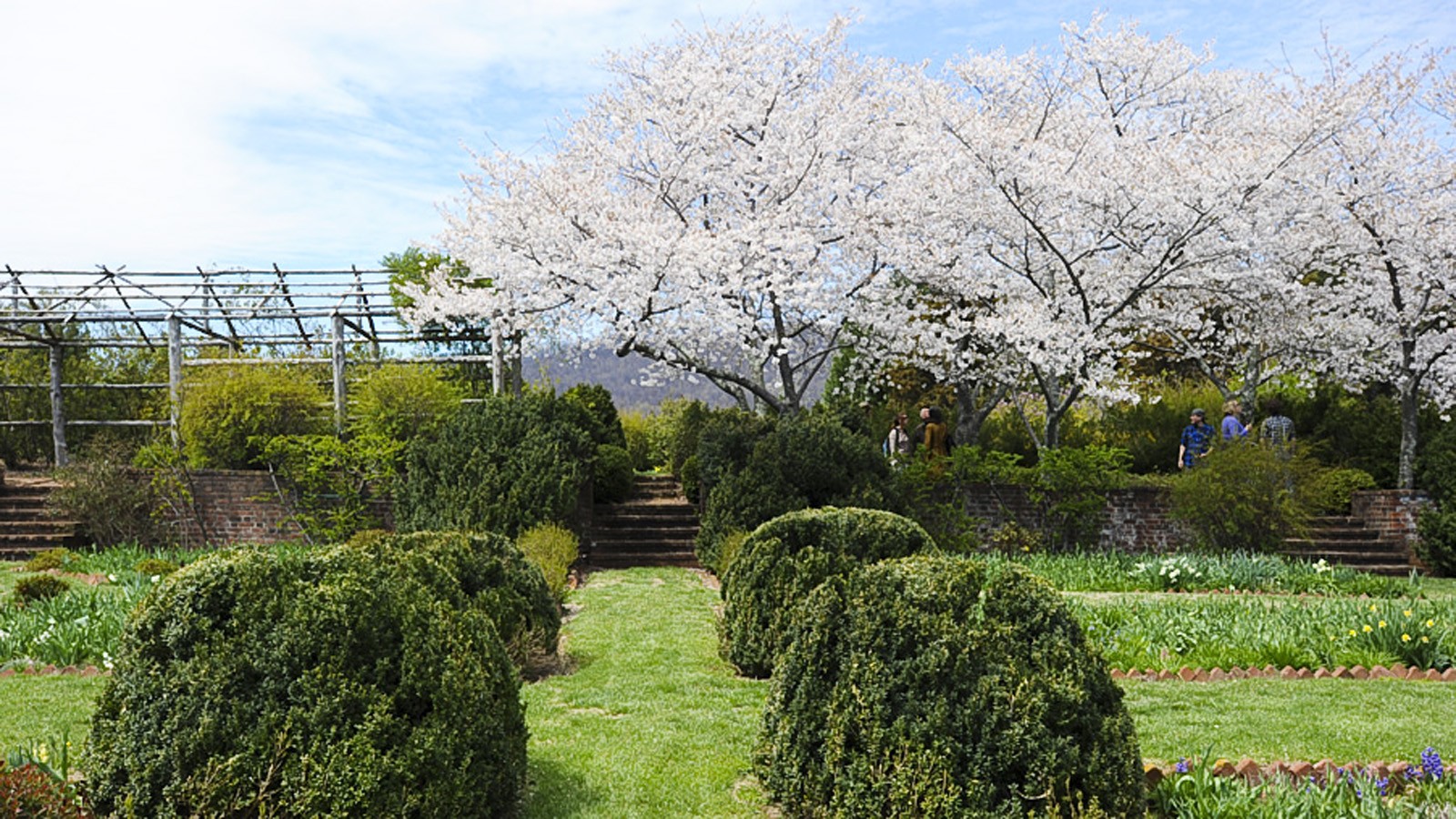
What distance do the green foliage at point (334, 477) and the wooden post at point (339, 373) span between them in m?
1.55

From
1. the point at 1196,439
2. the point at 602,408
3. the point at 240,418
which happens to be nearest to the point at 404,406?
the point at 240,418

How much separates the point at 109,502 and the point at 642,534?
22.9ft

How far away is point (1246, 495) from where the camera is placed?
1278cm

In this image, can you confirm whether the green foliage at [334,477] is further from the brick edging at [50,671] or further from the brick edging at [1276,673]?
the brick edging at [1276,673]

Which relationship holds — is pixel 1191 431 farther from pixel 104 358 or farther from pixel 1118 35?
pixel 104 358

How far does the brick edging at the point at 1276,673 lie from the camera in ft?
22.4

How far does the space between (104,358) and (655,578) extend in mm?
14361

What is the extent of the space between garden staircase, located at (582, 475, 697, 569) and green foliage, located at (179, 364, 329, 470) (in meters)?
4.49

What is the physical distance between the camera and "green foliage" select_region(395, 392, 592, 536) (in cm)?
1183

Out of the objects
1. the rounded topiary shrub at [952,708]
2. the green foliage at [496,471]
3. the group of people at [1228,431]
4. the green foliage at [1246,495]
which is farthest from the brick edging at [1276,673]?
the group of people at [1228,431]

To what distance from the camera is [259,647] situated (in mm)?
3789

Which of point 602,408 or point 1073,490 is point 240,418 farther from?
point 1073,490

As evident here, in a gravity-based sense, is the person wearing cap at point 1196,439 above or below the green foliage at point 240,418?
below

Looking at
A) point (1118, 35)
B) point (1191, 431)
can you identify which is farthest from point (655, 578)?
point (1118, 35)
